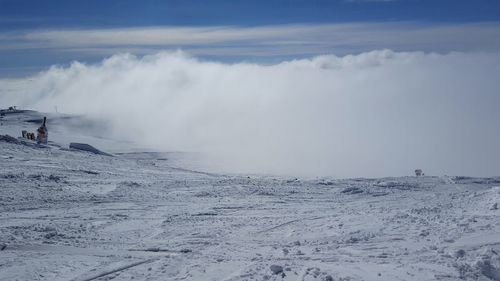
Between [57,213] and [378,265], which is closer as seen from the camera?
[378,265]

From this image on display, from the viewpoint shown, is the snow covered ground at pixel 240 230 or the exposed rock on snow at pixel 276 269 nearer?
the exposed rock on snow at pixel 276 269

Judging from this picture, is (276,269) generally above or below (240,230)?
below

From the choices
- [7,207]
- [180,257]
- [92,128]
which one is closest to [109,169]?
[7,207]

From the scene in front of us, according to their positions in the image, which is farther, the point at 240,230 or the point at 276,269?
the point at 240,230

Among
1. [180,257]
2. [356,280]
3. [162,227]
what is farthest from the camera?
[162,227]

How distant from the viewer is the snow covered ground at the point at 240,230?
9.00 m

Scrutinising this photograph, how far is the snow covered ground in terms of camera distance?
9.00 metres

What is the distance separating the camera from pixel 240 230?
39.4ft

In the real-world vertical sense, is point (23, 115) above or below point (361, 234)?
above

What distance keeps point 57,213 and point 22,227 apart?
1.92 meters

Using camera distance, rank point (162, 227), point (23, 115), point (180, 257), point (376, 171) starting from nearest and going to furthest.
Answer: point (180, 257) < point (162, 227) < point (376, 171) < point (23, 115)

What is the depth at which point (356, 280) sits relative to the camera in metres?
8.42

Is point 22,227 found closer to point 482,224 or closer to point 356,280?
point 356,280

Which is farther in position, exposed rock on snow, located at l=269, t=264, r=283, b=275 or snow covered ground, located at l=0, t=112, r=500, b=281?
snow covered ground, located at l=0, t=112, r=500, b=281
